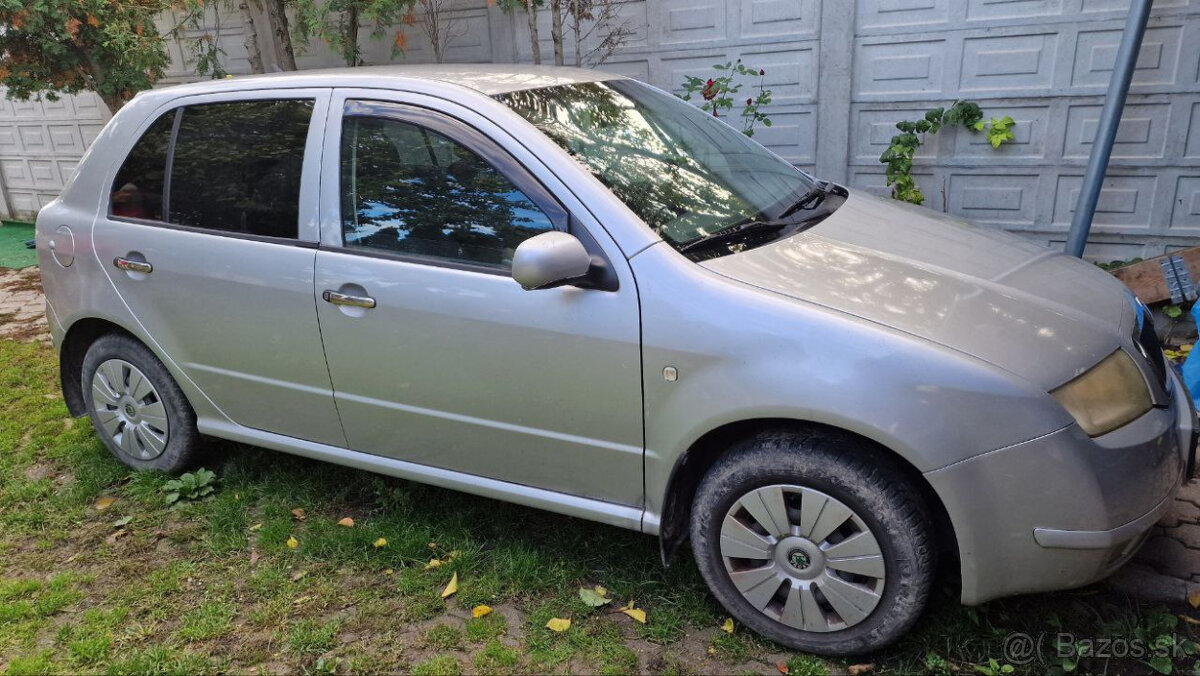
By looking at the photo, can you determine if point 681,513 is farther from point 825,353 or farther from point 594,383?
point 825,353

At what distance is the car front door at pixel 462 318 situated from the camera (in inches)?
103

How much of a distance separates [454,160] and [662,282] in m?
0.88

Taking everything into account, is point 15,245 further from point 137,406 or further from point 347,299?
point 347,299

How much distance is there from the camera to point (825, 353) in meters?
2.29

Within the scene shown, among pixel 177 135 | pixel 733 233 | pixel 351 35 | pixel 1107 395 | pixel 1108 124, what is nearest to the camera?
pixel 1107 395

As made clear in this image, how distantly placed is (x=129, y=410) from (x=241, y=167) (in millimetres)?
1350

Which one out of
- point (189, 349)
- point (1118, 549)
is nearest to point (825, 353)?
point (1118, 549)

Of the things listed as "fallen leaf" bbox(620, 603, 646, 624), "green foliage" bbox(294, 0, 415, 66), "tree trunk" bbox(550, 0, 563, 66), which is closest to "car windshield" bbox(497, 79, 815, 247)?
"fallen leaf" bbox(620, 603, 646, 624)

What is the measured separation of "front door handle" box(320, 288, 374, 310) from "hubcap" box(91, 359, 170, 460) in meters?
1.26

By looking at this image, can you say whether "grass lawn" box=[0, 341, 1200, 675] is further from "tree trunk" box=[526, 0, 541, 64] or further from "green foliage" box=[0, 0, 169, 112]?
"green foliage" box=[0, 0, 169, 112]

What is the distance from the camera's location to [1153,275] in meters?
4.94

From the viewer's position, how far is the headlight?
2205 millimetres

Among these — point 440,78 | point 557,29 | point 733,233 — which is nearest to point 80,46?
point 557,29

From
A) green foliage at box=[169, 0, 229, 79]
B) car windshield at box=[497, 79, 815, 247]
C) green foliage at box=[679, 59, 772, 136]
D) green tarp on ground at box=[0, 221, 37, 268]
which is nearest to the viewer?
car windshield at box=[497, 79, 815, 247]
